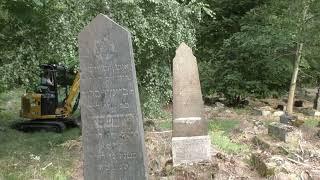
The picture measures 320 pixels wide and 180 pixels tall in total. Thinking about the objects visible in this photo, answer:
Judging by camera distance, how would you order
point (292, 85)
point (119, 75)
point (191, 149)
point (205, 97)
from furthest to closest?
point (205, 97)
point (292, 85)
point (191, 149)
point (119, 75)

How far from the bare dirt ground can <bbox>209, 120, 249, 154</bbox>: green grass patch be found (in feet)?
0.34

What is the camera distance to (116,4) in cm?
1058

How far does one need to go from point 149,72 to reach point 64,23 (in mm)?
2607

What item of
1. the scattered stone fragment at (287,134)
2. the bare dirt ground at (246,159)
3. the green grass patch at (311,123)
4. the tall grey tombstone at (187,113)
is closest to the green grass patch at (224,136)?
the bare dirt ground at (246,159)

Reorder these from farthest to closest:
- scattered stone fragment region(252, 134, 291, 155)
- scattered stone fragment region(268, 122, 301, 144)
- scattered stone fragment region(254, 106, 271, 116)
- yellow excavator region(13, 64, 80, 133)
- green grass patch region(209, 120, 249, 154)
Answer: scattered stone fragment region(254, 106, 271, 116)
yellow excavator region(13, 64, 80, 133)
scattered stone fragment region(268, 122, 301, 144)
green grass patch region(209, 120, 249, 154)
scattered stone fragment region(252, 134, 291, 155)

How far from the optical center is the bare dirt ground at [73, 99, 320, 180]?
845cm

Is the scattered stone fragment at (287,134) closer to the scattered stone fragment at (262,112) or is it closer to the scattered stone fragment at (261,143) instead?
the scattered stone fragment at (261,143)

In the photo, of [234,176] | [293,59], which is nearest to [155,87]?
[234,176]

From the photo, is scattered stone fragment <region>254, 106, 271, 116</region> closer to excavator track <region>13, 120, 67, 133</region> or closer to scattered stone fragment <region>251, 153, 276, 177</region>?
excavator track <region>13, 120, 67, 133</region>

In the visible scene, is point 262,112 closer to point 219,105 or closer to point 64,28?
point 219,105

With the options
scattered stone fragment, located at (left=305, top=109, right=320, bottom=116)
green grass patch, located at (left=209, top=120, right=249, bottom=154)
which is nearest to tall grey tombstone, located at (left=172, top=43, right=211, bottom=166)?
green grass patch, located at (left=209, top=120, right=249, bottom=154)

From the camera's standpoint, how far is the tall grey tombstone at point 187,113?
9523 mm

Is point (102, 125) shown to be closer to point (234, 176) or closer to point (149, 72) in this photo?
point (234, 176)

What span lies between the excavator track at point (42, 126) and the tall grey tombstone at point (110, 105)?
8.70 meters
